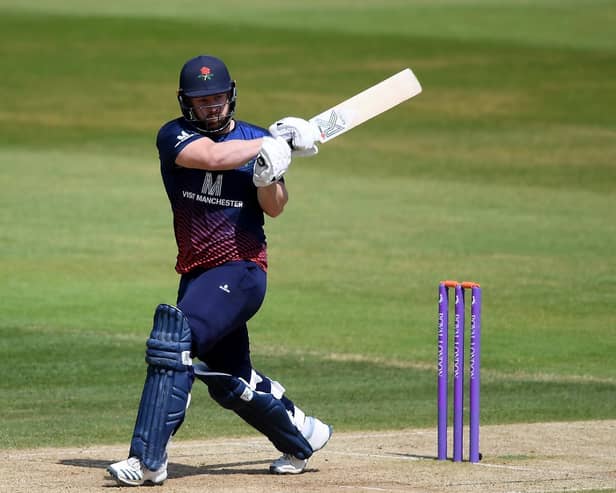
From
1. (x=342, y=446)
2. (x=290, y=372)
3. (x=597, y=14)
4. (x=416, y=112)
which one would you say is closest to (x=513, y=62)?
(x=416, y=112)

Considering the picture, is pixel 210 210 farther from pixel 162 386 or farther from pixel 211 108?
pixel 162 386

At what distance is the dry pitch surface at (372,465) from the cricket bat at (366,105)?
1671 millimetres

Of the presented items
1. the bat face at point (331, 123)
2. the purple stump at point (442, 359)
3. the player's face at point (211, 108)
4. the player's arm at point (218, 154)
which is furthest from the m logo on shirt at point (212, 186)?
the purple stump at point (442, 359)

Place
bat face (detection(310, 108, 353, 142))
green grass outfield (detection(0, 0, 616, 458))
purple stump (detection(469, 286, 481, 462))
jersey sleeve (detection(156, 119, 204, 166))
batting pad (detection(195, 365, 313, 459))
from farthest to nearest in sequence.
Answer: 1. green grass outfield (detection(0, 0, 616, 458))
2. purple stump (detection(469, 286, 481, 462))
3. bat face (detection(310, 108, 353, 142))
4. batting pad (detection(195, 365, 313, 459))
5. jersey sleeve (detection(156, 119, 204, 166))

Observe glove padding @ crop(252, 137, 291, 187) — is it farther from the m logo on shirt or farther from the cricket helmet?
the cricket helmet

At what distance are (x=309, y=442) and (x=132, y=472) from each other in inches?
40.0

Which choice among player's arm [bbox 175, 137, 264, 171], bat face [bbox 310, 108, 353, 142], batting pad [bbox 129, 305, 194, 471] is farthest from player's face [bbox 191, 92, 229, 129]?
batting pad [bbox 129, 305, 194, 471]

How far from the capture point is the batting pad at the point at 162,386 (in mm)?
6715

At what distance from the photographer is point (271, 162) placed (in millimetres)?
6719

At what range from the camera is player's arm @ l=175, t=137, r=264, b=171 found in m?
6.82

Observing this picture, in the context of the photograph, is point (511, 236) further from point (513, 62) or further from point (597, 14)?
point (597, 14)

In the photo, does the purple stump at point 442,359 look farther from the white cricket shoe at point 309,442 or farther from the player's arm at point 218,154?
the player's arm at point 218,154

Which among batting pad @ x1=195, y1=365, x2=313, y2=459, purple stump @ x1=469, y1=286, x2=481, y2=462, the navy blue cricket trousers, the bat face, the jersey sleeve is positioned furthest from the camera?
purple stump @ x1=469, y1=286, x2=481, y2=462

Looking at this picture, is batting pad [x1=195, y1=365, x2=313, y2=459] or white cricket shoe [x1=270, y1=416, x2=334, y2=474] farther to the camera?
white cricket shoe [x1=270, y1=416, x2=334, y2=474]
